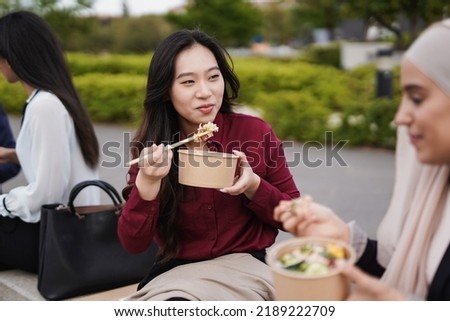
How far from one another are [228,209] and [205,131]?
33 cm

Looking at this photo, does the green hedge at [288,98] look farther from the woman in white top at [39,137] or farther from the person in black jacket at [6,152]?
the woman in white top at [39,137]

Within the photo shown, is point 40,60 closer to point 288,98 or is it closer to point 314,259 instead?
point 314,259

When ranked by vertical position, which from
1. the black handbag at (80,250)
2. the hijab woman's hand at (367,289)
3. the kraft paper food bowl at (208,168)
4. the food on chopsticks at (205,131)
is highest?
the food on chopsticks at (205,131)

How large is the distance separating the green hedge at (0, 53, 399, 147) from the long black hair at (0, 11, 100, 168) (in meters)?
3.32

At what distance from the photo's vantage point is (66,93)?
337cm

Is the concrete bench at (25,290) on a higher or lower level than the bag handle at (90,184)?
lower

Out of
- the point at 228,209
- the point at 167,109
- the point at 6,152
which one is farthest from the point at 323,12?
the point at 228,209

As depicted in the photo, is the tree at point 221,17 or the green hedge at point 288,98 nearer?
the green hedge at point 288,98

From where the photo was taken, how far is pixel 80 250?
3107 millimetres

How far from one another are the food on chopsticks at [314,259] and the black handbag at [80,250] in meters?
1.65

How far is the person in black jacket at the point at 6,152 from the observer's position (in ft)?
11.9

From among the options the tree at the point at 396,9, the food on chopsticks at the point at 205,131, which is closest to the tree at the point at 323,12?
the tree at the point at 396,9

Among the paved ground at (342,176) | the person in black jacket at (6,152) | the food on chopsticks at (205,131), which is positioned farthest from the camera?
the paved ground at (342,176)

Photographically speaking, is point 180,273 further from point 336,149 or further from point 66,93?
point 336,149
